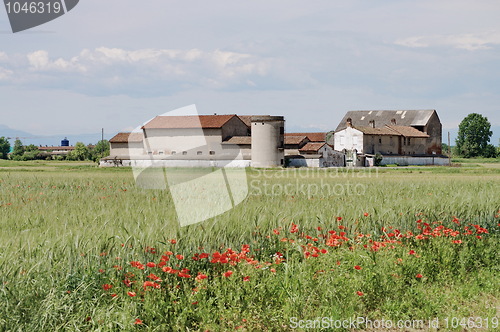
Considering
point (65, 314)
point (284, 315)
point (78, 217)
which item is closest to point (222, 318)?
point (284, 315)

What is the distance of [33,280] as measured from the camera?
607 centimetres

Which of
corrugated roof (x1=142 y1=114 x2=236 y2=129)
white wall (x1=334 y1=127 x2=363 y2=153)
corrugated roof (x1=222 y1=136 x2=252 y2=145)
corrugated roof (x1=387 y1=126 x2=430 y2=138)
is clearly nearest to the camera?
corrugated roof (x1=222 y1=136 x2=252 y2=145)

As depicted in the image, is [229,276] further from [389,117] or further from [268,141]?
[389,117]

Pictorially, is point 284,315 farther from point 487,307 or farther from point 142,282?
point 487,307

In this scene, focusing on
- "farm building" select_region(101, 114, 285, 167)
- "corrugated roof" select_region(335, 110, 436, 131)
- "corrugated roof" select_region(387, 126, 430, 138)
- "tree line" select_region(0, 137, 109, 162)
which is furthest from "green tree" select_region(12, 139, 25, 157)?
"corrugated roof" select_region(387, 126, 430, 138)

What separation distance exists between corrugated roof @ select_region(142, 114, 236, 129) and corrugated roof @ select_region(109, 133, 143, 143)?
472 centimetres

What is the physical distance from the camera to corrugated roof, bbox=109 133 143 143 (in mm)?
86438

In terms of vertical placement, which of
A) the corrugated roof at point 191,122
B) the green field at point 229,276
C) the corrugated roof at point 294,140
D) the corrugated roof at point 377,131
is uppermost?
the corrugated roof at point 191,122

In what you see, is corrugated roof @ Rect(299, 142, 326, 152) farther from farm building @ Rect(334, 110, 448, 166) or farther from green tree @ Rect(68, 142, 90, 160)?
green tree @ Rect(68, 142, 90, 160)

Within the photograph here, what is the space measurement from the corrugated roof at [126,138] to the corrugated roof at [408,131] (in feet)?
153

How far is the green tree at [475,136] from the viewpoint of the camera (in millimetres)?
114125

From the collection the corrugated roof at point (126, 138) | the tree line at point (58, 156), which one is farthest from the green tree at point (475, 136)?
the tree line at point (58, 156)

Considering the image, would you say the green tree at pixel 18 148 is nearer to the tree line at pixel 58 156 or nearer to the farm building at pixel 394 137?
the tree line at pixel 58 156

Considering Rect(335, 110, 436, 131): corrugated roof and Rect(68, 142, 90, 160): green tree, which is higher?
Rect(335, 110, 436, 131): corrugated roof
